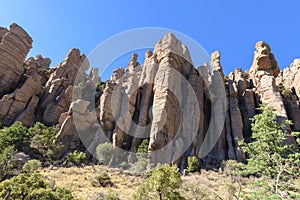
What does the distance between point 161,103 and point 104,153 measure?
11005 millimetres

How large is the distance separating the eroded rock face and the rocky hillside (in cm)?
18

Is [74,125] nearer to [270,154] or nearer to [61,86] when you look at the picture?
[61,86]

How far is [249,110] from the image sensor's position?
38.2 metres

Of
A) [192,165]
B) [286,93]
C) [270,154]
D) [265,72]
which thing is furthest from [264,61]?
[270,154]

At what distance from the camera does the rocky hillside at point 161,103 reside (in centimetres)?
3144

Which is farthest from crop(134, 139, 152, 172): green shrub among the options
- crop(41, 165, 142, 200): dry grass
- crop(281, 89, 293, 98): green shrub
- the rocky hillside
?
crop(281, 89, 293, 98): green shrub

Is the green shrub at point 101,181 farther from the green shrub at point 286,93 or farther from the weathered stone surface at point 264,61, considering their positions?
the weathered stone surface at point 264,61

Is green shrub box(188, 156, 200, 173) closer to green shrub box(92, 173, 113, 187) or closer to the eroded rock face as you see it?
green shrub box(92, 173, 113, 187)

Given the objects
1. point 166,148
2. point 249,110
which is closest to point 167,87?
point 166,148

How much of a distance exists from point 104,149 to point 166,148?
8.35 metres

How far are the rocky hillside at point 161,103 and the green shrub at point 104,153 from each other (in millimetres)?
2094

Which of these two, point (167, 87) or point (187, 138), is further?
point (167, 87)

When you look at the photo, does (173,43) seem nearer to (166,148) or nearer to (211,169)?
(166,148)

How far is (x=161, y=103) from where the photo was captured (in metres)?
32.3
